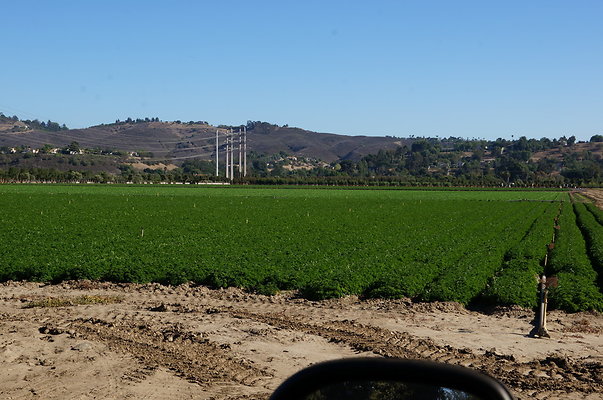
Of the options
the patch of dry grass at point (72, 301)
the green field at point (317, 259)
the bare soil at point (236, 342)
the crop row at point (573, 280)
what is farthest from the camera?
the green field at point (317, 259)

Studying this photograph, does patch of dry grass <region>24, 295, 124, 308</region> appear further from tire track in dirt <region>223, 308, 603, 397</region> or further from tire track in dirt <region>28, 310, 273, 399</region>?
tire track in dirt <region>223, 308, 603, 397</region>

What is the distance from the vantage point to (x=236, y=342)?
11.8 meters

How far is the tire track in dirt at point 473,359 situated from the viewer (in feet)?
31.5

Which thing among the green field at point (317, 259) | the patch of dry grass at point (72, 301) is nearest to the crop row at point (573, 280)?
the green field at point (317, 259)

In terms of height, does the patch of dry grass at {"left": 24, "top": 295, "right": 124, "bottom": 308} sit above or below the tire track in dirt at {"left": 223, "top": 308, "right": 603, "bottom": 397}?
below

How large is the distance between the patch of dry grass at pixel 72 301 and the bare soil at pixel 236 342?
0.08 ft

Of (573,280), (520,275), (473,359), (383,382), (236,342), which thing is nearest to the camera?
(383,382)

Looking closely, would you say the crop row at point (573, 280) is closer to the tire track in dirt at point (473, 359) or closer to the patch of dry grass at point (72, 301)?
Result: the tire track in dirt at point (473, 359)

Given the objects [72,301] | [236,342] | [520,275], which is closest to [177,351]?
[236,342]

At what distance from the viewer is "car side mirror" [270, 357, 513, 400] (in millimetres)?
2533

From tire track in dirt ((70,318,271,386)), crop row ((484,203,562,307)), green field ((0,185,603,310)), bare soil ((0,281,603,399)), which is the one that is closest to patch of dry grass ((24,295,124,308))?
bare soil ((0,281,603,399))

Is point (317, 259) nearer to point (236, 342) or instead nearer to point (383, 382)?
point (236, 342)

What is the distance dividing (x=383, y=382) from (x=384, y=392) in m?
0.04

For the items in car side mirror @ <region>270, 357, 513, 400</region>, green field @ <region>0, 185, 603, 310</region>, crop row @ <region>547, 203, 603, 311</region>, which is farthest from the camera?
green field @ <region>0, 185, 603, 310</region>
